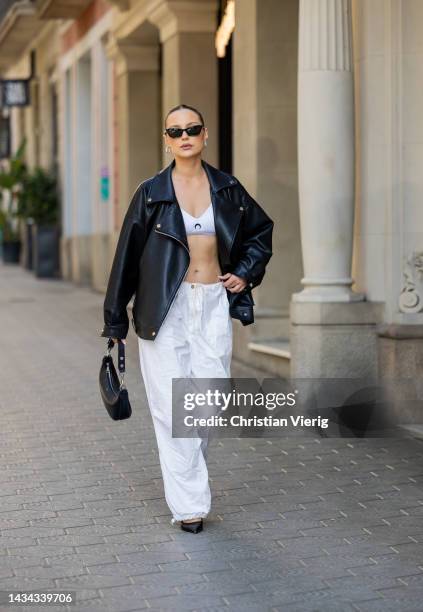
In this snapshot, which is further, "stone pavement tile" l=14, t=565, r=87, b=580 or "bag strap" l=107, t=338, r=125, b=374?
"bag strap" l=107, t=338, r=125, b=374

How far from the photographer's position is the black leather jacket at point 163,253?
6.19m

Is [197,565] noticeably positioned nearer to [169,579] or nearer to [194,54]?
[169,579]

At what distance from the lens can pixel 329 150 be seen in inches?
374

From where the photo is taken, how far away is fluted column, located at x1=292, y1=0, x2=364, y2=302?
9508 millimetres

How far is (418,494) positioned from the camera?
7.01 m

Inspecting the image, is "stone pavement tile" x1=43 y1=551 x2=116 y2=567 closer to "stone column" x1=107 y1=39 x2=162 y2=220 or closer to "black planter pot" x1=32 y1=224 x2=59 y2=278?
"stone column" x1=107 y1=39 x2=162 y2=220

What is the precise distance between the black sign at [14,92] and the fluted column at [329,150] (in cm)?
2299

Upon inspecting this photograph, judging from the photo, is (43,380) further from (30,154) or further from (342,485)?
(30,154)

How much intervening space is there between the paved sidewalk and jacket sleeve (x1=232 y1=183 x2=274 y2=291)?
4.04ft

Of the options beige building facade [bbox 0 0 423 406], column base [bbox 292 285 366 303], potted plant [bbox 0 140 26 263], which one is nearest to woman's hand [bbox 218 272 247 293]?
beige building facade [bbox 0 0 423 406]

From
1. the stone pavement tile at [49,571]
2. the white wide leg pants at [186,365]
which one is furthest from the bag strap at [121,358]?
the stone pavement tile at [49,571]

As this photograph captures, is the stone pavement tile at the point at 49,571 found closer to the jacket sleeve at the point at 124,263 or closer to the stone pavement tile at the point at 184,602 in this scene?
the stone pavement tile at the point at 184,602

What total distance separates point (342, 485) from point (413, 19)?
3.74 meters

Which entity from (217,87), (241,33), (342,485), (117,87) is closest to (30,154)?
(117,87)
